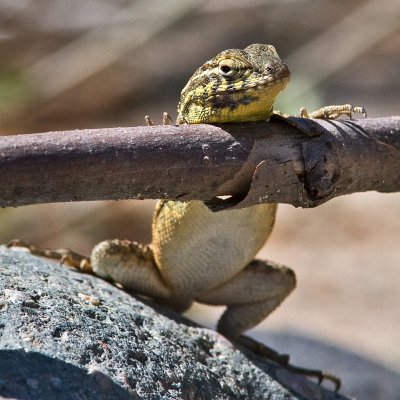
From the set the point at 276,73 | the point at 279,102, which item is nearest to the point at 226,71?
the point at 276,73

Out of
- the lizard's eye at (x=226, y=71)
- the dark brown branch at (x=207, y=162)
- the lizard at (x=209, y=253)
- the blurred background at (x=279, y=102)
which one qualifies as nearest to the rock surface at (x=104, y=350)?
the lizard at (x=209, y=253)

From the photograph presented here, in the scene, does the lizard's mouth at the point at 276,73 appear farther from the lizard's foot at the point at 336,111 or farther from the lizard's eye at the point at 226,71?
the lizard's foot at the point at 336,111

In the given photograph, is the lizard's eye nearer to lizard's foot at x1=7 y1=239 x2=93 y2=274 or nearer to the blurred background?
lizard's foot at x1=7 y1=239 x2=93 y2=274

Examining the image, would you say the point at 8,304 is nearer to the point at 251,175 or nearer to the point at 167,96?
the point at 251,175

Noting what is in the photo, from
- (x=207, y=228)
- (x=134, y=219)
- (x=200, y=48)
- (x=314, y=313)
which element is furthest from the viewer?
(x=200, y=48)

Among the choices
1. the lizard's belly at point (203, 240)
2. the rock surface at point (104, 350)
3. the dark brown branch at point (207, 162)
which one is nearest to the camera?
the dark brown branch at point (207, 162)

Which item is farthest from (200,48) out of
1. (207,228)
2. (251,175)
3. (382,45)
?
(251,175)

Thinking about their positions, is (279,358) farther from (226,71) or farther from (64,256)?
(226,71)
